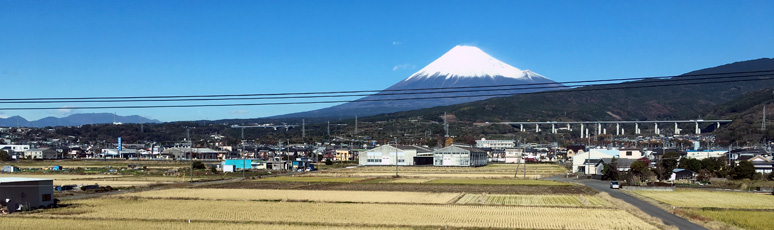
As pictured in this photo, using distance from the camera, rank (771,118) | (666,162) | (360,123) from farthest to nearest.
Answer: (360,123), (771,118), (666,162)

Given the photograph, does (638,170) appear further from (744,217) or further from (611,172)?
(744,217)

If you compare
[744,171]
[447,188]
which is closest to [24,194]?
[447,188]

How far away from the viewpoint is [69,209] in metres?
19.2

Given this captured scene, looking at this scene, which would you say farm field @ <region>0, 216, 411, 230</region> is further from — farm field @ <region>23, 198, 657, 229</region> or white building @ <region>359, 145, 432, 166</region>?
white building @ <region>359, 145, 432, 166</region>

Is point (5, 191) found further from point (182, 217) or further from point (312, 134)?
point (312, 134)

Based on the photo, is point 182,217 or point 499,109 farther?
point 499,109

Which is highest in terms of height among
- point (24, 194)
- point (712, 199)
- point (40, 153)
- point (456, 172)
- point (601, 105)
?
point (601, 105)

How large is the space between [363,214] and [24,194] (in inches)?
380

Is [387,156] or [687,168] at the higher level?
[687,168]

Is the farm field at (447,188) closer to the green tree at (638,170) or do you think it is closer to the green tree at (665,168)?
the green tree at (638,170)

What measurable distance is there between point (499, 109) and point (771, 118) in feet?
181

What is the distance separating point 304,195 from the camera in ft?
81.1

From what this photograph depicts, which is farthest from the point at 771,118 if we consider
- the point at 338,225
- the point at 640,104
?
the point at 338,225

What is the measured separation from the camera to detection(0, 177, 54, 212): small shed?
62.1 feet
